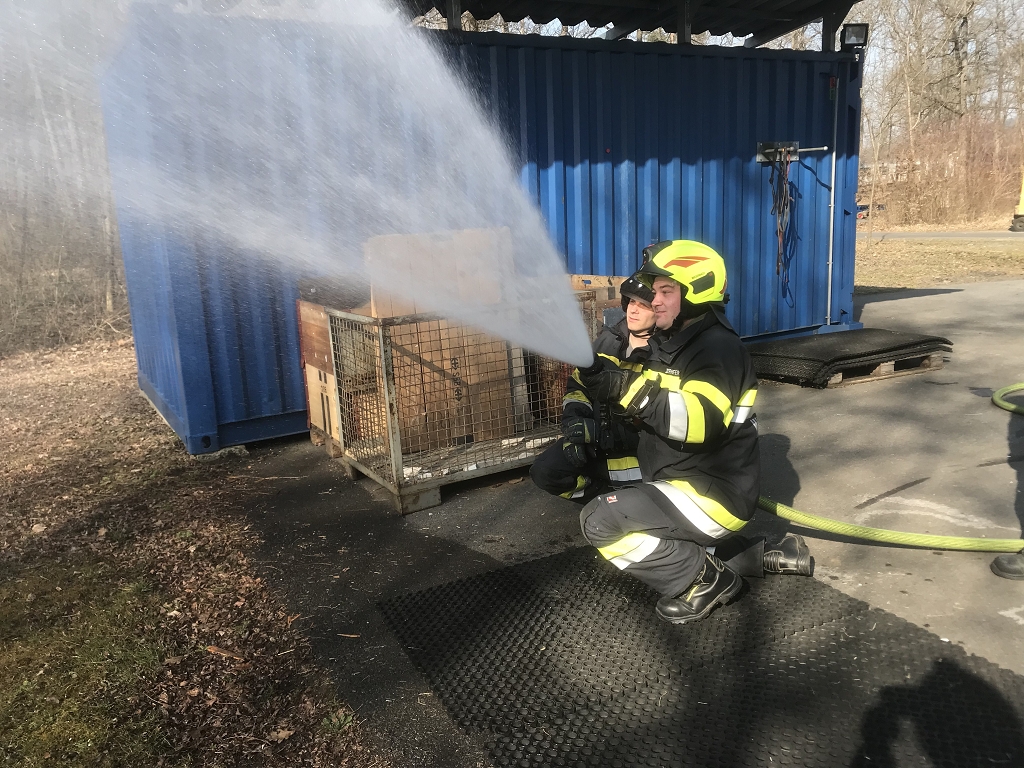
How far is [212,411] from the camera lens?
20.1ft

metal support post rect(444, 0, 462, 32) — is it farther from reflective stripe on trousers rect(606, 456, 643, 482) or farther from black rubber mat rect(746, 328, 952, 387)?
reflective stripe on trousers rect(606, 456, 643, 482)

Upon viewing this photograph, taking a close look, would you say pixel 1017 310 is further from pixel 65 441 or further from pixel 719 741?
pixel 65 441

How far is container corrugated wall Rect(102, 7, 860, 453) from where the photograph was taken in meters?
5.75

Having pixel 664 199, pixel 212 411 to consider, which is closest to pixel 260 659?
pixel 212 411

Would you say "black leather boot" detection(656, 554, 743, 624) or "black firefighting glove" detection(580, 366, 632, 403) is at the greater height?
"black firefighting glove" detection(580, 366, 632, 403)

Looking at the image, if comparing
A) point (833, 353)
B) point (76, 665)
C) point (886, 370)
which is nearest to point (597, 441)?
point (76, 665)

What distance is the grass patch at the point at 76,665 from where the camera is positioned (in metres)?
2.73

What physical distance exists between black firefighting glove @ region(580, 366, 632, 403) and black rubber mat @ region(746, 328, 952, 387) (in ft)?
14.6

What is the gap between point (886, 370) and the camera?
24.2 ft

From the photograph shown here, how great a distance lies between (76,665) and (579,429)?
96.2 inches

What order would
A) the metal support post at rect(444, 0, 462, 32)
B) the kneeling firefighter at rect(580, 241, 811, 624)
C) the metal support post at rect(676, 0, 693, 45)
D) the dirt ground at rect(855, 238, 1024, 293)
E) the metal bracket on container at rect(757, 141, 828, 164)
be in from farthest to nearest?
the dirt ground at rect(855, 238, 1024, 293), the metal bracket on container at rect(757, 141, 828, 164), the metal support post at rect(676, 0, 693, 45), the metal support post at rect(444, 0, 462, 32), the kneeling firefighter at rect(580, 241, 811, 624)

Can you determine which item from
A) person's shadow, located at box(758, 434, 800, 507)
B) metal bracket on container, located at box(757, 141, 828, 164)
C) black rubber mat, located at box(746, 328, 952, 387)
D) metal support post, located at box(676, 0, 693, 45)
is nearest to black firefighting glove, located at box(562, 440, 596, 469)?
person's shadow, located at box(758, 434, 800, 507)

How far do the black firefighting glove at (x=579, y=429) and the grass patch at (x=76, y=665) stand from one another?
208cm

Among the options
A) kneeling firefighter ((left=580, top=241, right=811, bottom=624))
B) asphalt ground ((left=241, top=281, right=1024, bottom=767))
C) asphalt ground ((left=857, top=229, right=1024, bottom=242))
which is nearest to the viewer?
asphalt ground ((left=241, top=281, right=1024, bottom=767))
